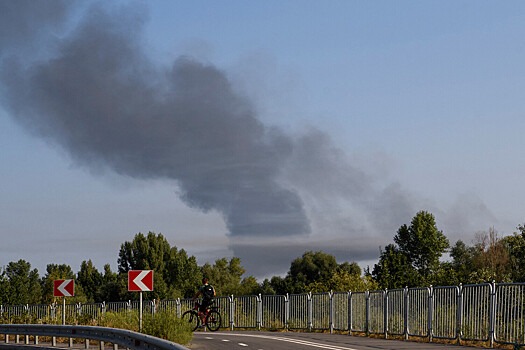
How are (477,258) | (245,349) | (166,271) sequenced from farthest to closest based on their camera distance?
(166,271) → (477,258) → (245,349)

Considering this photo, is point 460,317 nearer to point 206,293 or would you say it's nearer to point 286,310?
point 206,293

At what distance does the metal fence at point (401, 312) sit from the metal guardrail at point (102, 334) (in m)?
3.00

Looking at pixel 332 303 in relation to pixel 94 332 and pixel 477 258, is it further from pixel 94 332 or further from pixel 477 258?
pixel 477 258

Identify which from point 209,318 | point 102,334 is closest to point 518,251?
point 209,318

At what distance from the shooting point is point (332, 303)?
1481 inches

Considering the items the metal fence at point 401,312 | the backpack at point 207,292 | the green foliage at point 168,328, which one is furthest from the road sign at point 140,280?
the backpack at point 207,292

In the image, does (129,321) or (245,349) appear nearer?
(245,349)

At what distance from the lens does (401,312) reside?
107ft

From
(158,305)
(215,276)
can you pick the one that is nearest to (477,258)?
(215,276)

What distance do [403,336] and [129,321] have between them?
944 cm

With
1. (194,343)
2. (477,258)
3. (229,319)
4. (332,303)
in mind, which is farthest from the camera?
(477,258)

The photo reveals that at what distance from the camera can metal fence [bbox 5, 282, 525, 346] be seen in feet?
87.5

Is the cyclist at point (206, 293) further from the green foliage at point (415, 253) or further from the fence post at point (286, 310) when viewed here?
the green foliage at point (415, 253)

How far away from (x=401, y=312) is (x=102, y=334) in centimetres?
1167
